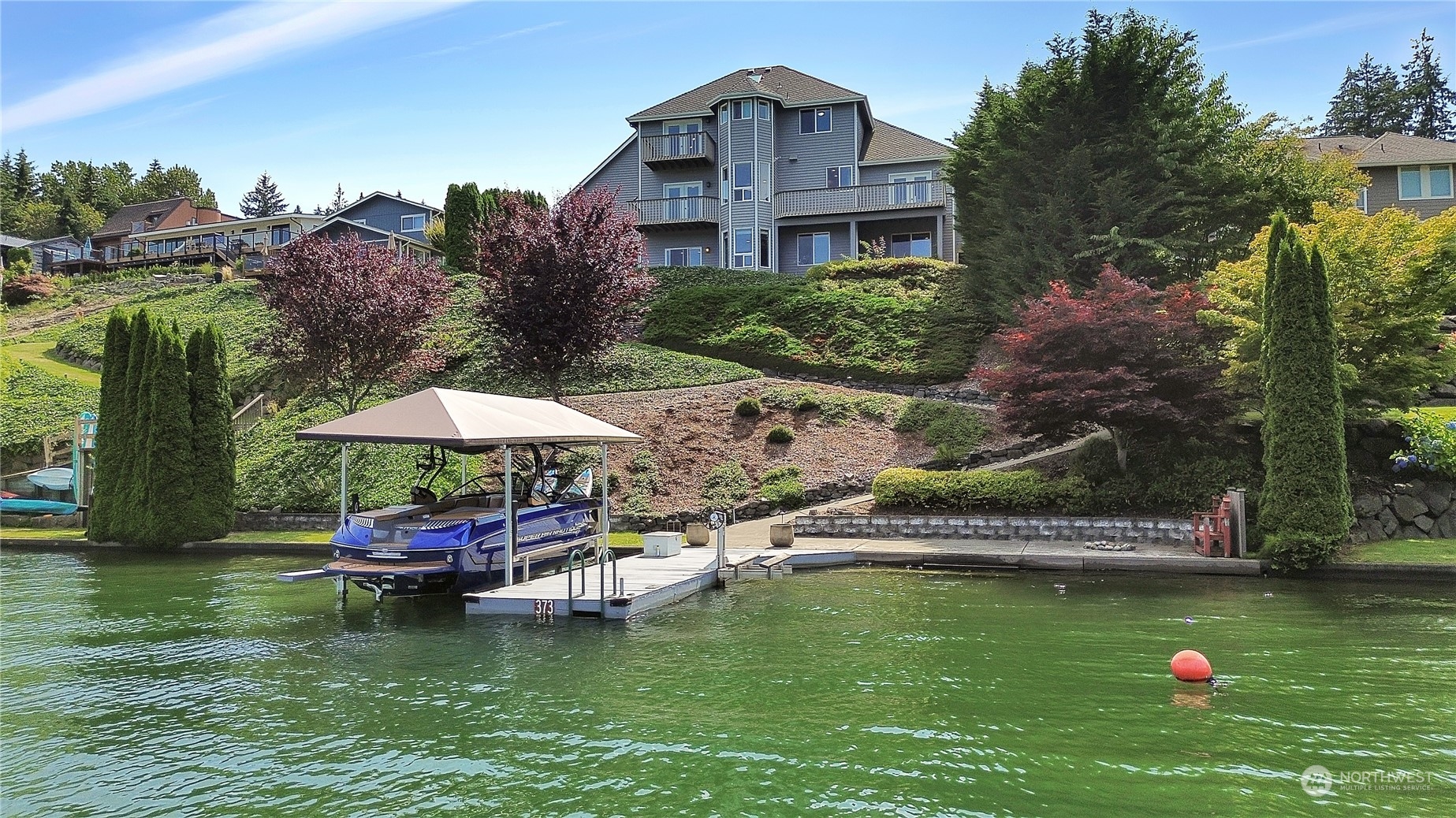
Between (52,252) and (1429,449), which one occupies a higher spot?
(52,252)

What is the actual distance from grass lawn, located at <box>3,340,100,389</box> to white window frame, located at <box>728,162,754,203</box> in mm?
25472

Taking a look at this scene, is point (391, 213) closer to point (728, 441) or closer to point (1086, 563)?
point (728, 441)

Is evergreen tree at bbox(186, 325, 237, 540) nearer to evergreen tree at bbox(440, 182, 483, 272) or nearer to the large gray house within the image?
evergreen tree at bbox(440, 182, 483, 272)

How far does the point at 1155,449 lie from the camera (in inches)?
715

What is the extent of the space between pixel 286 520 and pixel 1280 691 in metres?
20.1

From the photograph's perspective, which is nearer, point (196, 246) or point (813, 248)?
point (813, 248)

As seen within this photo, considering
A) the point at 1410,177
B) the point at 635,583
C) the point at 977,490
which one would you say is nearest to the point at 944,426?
the point at 977,490

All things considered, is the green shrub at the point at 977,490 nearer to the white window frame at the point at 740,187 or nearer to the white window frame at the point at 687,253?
the white window frame at the point at 740,187

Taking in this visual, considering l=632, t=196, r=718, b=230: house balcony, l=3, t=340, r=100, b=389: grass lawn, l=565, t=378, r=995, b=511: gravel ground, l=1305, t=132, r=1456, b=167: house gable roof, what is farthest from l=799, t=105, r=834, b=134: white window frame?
l=3, t=340, r=100, b=389: grass lawn

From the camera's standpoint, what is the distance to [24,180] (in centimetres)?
9506

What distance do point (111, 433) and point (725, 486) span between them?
13.9 metres

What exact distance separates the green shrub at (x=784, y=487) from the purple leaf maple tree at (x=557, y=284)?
622 cm

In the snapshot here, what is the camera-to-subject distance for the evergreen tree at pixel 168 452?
62.1 feet

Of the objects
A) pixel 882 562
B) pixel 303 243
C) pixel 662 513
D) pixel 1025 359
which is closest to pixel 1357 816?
pixel 882 562
